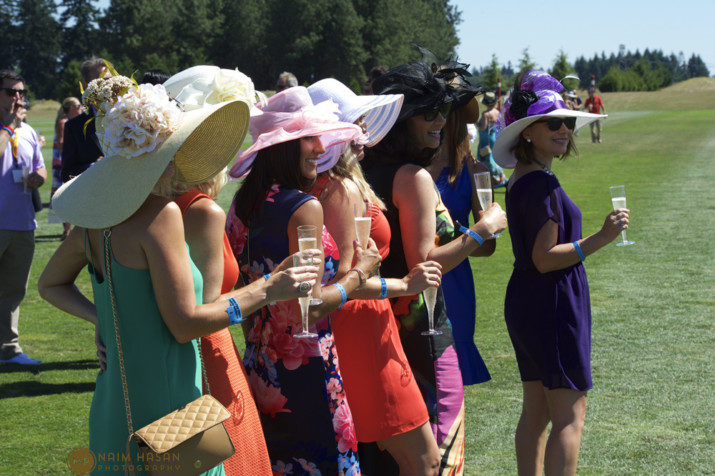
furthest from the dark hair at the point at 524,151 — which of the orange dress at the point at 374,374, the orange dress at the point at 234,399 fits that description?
the orange dress at the point at 234,399

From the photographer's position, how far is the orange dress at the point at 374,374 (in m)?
3.50

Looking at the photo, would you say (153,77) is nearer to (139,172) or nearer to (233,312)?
(139,172)

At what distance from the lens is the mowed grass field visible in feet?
17.6

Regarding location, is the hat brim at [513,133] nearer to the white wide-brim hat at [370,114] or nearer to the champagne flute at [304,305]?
the white wide-brim hat at [370,114]

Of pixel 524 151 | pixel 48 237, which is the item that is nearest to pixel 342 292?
pixel 524 151

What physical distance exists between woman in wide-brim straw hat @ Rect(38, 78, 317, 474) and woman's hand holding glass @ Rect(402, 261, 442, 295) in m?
0.87

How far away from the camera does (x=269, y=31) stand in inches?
4432

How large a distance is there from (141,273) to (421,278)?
137 centimetres

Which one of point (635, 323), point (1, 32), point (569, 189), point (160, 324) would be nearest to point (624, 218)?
A: point (160, 324)

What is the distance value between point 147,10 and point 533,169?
11330 cm

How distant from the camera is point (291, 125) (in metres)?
3.48

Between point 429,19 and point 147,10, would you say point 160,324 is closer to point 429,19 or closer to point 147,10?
point 147,10

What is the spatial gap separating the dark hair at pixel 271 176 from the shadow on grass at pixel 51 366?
184 inches

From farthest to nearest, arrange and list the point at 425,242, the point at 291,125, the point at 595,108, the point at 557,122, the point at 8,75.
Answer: the point at 595,108, the point at 8,75, the point at 557,122, the point at 425,242, the point at 291,125
